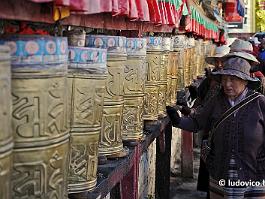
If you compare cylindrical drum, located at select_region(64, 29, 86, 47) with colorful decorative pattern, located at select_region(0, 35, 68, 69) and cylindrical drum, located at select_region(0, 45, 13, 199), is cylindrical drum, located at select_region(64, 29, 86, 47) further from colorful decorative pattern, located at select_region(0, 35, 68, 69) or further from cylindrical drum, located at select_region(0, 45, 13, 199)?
cylindrical drum, located at select_region(0, 45, 13, 199)

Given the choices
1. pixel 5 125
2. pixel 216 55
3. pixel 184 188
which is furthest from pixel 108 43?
pixel 184 188

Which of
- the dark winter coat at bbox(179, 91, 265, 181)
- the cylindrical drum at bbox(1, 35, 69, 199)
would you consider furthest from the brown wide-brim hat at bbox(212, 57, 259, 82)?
the cylindrical drum at bbox(1, 35, 69, 199)

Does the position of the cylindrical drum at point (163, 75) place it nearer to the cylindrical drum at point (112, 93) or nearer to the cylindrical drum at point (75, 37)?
the cylindrical drum at point (112, 93)

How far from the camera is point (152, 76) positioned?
122 inches

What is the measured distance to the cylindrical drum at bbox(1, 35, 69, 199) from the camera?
1.35 m

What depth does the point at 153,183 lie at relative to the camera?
5234mm

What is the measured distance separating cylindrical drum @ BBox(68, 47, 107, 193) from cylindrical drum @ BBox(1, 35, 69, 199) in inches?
8.8

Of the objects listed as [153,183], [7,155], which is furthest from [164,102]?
[7,155]

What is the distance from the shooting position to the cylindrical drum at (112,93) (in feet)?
6.94

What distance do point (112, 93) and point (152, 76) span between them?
0.95m

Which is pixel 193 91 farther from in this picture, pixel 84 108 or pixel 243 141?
pixel 84 108

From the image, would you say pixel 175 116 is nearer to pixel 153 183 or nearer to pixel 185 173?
pixel 153 183

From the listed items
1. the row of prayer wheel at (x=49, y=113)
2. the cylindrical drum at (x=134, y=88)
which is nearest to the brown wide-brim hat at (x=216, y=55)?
the cylindrical drum at (x=134, y=88)

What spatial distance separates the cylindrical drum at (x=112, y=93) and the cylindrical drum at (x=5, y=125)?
2.79 feet
